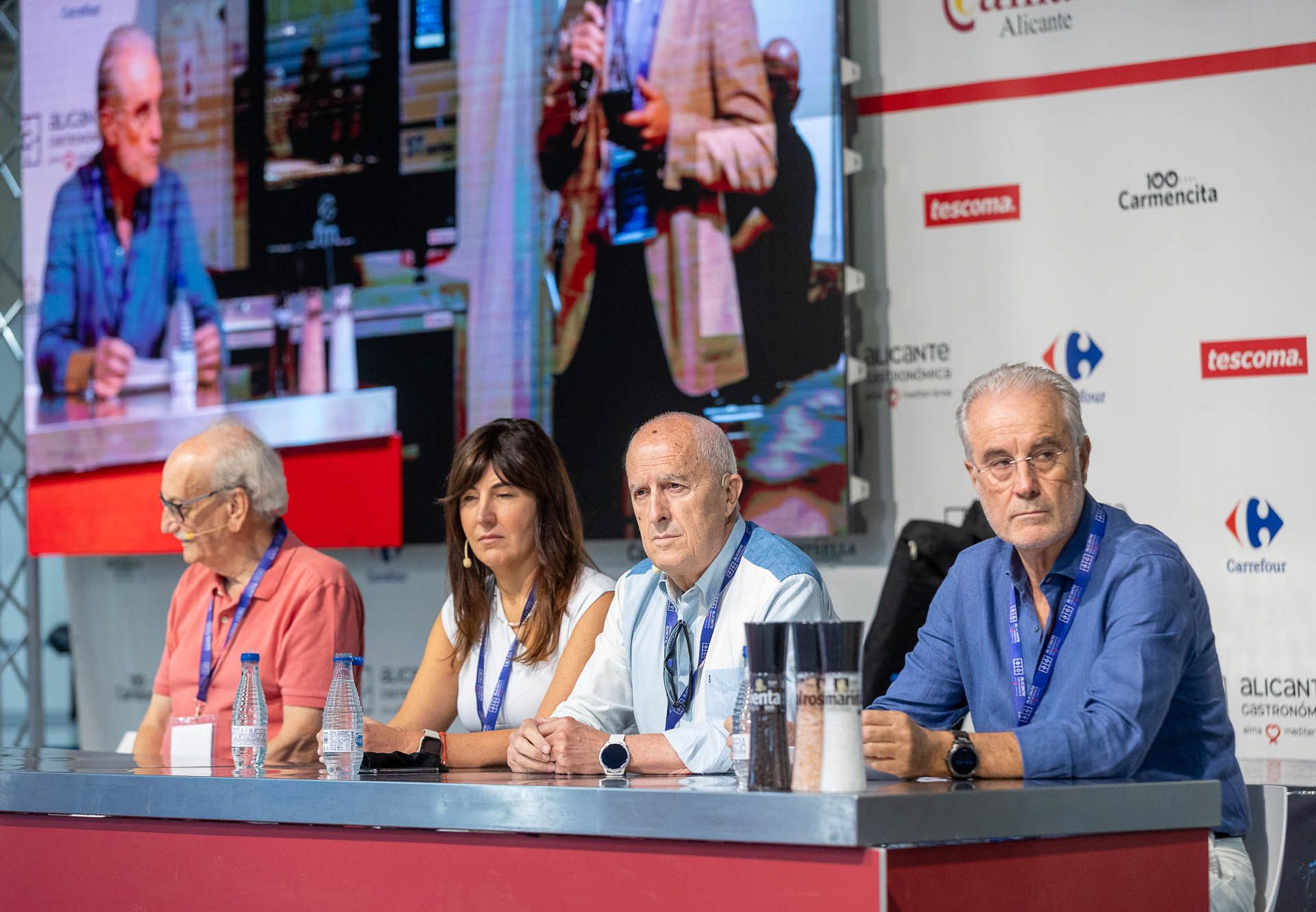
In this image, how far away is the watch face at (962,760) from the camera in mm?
1880

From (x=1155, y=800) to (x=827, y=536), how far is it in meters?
2.45

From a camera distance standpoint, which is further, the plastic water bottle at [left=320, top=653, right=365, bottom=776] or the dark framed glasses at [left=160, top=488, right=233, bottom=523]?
the dark framed glasses at [left=160, top=488, right=233, bottom=523]

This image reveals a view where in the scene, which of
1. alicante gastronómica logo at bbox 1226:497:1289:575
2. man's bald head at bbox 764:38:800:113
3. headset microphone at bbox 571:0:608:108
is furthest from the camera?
headset microphone at bbox 571:0:608:108

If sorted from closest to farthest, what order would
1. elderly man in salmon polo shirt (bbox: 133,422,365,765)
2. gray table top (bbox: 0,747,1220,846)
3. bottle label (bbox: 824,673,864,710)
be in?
gray table top (bbox: 0,747,1220,846) < bottle label (bbox: 824,673,864,710) < elderly man in salmon polo shirt (bbox: 133,422,365,765)

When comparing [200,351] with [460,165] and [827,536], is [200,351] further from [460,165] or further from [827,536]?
[827,536]

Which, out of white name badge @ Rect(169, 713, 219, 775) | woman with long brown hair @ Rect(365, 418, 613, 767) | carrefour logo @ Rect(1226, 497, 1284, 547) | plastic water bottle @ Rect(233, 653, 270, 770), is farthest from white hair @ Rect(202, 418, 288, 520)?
carrefour logo @ Rect(1226, 497, 1284, 547)

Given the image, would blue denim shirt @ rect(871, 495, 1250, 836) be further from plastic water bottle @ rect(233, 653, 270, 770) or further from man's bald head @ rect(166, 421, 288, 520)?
man's bald head @ rect(166, 421, 288, 520)

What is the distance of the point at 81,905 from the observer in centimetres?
220

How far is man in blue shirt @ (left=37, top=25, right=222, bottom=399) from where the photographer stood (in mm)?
4988

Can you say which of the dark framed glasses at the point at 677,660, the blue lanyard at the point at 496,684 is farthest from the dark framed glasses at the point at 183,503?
the dark framed glasses at the point at 677,660

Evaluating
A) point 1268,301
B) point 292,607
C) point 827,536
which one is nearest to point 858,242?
point 827,536

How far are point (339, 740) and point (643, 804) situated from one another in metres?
0.79

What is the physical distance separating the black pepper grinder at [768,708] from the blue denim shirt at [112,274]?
140 inches

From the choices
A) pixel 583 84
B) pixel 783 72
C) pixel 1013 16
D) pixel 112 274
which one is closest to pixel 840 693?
pixel 783 72
